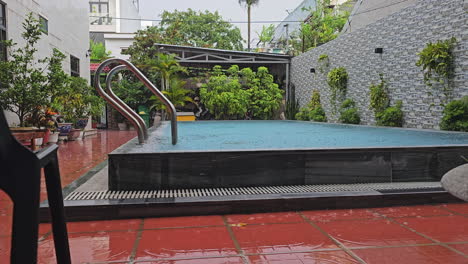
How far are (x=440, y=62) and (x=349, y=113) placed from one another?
3.46m

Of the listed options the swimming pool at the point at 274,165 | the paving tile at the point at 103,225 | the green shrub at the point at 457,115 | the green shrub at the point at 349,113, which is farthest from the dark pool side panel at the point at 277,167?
the green shrub at the point at 349,113

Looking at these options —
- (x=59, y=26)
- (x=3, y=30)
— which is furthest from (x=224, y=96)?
(x=3, y=30)

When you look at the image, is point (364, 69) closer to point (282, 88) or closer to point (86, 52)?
point (282, 88)

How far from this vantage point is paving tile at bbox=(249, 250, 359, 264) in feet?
5.39

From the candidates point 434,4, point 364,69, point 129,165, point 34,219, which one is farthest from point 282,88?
point 34,219

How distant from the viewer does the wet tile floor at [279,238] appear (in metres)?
1.69

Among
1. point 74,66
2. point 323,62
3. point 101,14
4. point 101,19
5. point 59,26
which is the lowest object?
point 74,66

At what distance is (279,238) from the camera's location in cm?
195

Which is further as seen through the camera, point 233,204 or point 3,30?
point 3,30

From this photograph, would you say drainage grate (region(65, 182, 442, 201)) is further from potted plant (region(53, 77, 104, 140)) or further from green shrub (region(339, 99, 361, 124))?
green shrub (region(339, 99, 361, 124))

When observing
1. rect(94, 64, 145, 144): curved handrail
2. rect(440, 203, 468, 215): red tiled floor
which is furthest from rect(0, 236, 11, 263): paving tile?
rect(440, 203, 468, 215): red tiled floor

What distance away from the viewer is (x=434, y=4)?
6957mm

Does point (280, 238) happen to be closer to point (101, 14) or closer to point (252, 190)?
point (252, 190)

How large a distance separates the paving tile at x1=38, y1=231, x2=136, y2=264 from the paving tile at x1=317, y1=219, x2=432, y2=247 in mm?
1107
